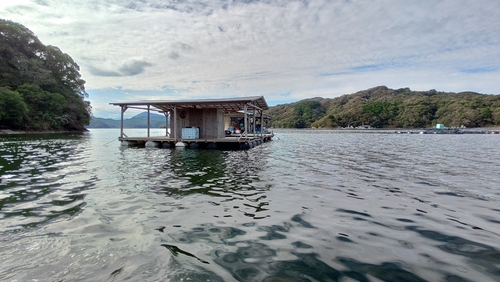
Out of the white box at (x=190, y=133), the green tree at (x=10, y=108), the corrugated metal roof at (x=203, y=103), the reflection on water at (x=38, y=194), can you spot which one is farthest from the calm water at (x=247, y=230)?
the green tree at (x=10, y=108)

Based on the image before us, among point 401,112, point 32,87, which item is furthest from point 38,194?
point 401,112

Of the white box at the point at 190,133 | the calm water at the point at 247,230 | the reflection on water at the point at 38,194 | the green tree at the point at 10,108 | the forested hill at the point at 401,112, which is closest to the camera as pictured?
the calm water at the point at 247,230

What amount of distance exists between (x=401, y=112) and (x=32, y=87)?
122157mm

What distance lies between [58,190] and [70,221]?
2.89 m

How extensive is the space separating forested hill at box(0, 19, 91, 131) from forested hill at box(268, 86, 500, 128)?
84885 mm

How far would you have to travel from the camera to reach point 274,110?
164625 millimetres

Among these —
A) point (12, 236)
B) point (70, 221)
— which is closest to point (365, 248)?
point (70, 221)

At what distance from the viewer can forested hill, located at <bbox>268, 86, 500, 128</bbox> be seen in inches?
3465

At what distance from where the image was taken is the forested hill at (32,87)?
43013 millimetres

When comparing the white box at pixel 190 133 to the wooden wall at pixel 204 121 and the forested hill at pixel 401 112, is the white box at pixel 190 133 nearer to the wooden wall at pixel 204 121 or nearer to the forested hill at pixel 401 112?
the wooden wall at pixel 204 121

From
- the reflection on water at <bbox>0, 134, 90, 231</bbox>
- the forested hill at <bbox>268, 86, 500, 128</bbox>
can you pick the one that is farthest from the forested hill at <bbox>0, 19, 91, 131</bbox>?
the forested hill at <bbox>268, 86, 500, 128</bbox>

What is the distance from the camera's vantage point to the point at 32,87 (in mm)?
48125

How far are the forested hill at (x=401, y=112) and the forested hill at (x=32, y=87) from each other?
84885mm

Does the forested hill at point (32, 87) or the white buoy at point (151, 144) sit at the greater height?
the forested hill at point (32, 87)
